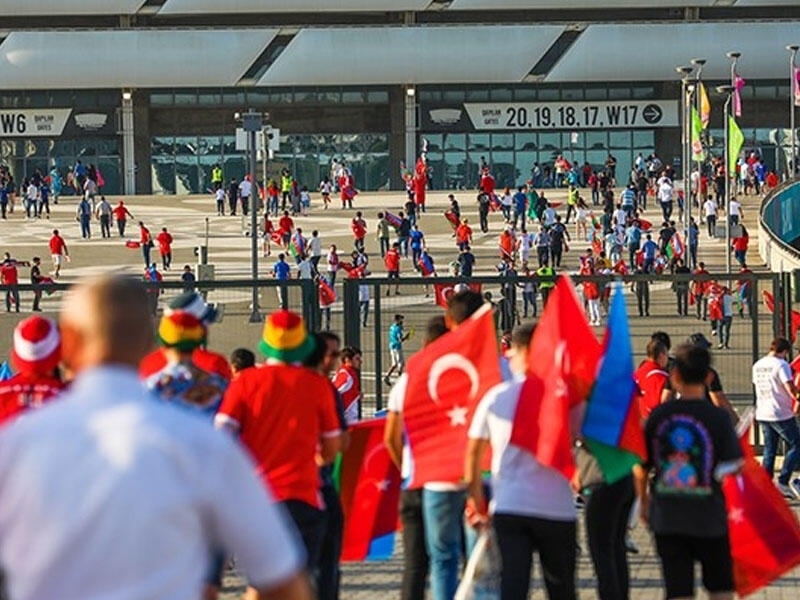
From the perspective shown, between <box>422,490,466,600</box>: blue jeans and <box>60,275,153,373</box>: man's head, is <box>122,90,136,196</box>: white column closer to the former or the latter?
<box>422,490,466,600</box>: blue jeans

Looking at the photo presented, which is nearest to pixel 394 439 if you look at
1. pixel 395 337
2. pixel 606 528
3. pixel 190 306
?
pixel 606 528

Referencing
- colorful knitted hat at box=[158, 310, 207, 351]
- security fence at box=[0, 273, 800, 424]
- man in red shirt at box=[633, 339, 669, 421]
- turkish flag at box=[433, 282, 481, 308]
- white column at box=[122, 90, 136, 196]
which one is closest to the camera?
colorful knitted hat at box=[158, 310, 207, 351]

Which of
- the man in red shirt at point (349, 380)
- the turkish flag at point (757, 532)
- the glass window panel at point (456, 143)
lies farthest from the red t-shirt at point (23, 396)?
the glass window panel at point (456, 143)

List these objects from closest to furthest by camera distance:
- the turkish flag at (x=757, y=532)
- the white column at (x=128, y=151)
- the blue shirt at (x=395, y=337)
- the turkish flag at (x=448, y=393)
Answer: the turkish flag at (x=448, y=393)
the turkish flag at (x=757, y=532)
the blue shirt at (x=395, y=337)
the white column at (x=128, y=151)

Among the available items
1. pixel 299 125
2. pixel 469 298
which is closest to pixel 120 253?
pixel 299 125

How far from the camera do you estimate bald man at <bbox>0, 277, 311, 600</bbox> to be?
11.4 ft

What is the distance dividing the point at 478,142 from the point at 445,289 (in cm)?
5763

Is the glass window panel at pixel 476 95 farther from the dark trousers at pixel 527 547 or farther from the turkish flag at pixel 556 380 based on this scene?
the dark trousers at pixel 527 547

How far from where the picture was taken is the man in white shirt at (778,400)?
14641 millimetres

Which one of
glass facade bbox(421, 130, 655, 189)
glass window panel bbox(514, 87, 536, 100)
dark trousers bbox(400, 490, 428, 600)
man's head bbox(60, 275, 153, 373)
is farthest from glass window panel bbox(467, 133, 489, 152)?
man's head bbox(60, 275, 153, 373)

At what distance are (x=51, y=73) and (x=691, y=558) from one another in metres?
69.0

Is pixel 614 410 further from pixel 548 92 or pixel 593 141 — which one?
pixel 548 92

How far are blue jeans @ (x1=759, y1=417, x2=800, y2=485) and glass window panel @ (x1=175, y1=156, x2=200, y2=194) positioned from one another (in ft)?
200

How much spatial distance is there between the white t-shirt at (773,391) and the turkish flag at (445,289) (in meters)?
2.87
